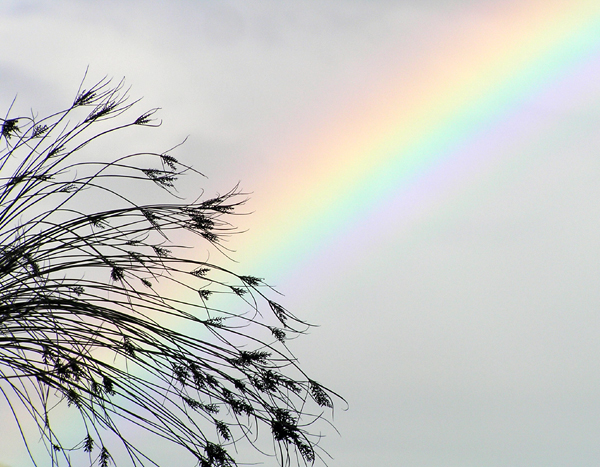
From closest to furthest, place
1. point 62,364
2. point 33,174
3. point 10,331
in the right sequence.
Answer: point 62,364
point 10,331
point 33,174

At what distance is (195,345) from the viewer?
107 inches

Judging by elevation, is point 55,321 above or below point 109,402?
above

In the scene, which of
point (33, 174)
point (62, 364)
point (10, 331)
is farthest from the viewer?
point (33, 174)

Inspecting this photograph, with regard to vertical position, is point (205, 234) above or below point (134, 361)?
above

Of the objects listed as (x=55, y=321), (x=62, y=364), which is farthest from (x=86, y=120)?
(x=62, y=364)

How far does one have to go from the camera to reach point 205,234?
123 inches

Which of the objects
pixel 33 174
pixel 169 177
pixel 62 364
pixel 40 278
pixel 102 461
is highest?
pixel 169 177

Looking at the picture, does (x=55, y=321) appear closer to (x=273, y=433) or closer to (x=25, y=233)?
(x=25, y=233)

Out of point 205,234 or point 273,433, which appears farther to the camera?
point 205,234

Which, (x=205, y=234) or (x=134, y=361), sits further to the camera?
(x=205, y=234)

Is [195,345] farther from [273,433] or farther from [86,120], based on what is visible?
[86,120]

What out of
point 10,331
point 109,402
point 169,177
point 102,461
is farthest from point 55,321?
point 169,177

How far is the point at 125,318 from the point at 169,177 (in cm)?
77

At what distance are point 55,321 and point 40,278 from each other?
0.26 meters
